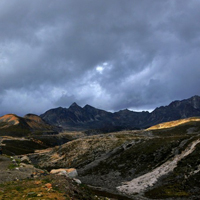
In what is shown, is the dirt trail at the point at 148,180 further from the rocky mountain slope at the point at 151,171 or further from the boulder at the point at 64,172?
the boulder at the point at 64,172

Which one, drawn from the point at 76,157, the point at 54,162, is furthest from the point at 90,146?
the point at 54,162

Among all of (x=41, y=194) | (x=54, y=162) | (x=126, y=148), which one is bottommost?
(x=54, y=162)

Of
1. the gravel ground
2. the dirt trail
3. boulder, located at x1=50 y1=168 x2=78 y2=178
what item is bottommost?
the dirt trail

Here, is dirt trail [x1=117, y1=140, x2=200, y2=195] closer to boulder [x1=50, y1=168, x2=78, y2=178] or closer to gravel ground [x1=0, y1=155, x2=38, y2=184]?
boulder [x1=50, y1=168, x2=78, y2=178]

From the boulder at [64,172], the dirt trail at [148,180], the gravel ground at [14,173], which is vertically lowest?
the dirt trail at [148,180]

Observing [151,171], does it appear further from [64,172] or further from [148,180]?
[64,172]

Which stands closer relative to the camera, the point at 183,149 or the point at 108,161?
the point at 183,149

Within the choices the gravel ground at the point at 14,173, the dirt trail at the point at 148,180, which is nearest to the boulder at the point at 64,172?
the gravel ground at the point at 14,173

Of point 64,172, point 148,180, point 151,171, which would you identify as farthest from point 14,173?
point 151,171

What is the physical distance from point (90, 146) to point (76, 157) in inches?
744

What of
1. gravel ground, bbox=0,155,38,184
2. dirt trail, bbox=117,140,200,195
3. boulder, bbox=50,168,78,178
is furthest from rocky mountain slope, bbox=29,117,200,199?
gravel ground, bbox=0,155,38,184

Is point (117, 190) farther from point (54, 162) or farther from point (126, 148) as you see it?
point (54, 162)

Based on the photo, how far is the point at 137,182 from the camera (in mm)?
74250

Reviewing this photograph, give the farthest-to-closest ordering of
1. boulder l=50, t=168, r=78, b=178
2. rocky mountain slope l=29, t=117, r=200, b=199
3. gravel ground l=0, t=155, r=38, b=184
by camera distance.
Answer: rocky mountain slope l=29, t=117, r=200, b=199 → boulder l=50, t=168, r=78, b=178 → gravel ground l=0, t=155, r=38, b=184
